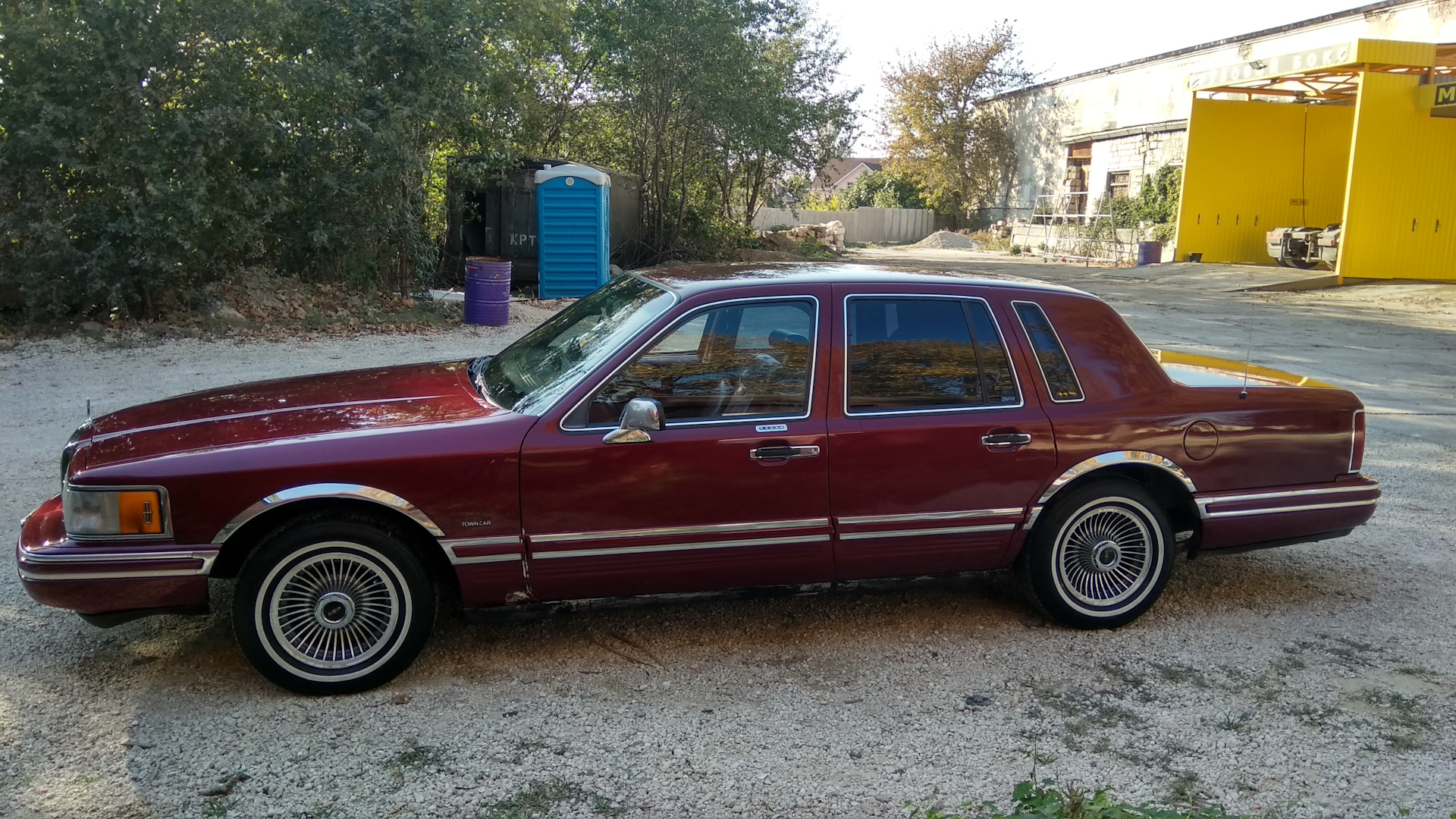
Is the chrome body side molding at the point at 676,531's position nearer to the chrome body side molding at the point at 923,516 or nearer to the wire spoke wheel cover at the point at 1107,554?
the chrome body side molding at the point at 923,516

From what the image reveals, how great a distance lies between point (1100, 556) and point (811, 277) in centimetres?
166

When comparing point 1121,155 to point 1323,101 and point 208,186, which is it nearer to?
point 1323,101

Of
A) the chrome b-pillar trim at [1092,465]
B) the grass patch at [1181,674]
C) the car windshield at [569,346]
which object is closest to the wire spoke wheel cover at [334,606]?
the car windshield at [569,346]

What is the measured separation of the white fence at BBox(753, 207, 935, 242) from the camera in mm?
48406

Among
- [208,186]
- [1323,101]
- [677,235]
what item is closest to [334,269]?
[208,186]

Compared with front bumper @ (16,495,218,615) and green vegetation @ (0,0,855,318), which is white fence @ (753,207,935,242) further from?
front bumper @ (16,495,218,615)

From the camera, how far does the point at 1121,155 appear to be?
33.1 m

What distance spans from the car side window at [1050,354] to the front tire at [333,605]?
257 cm

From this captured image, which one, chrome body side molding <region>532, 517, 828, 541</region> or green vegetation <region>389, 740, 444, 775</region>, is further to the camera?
chrome body side molding <region>532, 517, 828, 541</region>

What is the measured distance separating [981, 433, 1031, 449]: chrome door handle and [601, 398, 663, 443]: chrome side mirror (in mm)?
1310

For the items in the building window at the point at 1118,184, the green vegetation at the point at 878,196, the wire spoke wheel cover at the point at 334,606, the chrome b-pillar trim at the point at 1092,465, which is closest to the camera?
the wire spoke wheel cover at the point at 334,606

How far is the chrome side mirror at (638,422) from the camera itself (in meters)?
3.72

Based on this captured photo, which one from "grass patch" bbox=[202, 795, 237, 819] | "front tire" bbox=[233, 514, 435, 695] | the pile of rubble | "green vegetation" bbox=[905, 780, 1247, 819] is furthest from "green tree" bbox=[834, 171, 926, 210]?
"grass patch" bbox=[202, 795, 237, 819]

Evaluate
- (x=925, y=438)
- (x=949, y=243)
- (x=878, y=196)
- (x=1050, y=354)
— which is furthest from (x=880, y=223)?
(x=925, y=438)
